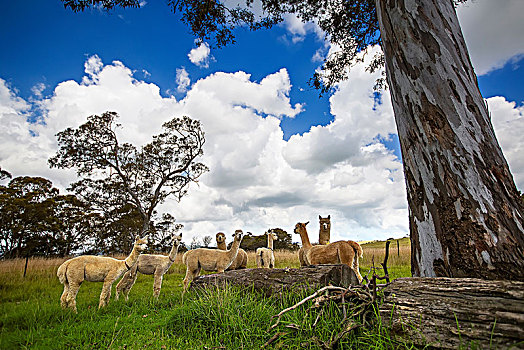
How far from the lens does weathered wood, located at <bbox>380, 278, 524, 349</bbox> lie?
159cm

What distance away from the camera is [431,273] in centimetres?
254

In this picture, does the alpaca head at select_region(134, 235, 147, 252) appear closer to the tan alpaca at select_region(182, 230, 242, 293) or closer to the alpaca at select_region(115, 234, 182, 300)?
the alpaca at select_region(115, 234, 182, 300)

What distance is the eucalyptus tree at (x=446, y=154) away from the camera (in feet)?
7.56

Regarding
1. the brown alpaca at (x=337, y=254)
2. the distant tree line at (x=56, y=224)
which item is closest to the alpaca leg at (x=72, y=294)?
the brown alpaca at (x=337, y=254)

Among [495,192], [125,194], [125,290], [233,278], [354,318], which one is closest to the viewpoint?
[354,318]

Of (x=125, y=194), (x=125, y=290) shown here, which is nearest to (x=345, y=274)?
(x=125, y=290)

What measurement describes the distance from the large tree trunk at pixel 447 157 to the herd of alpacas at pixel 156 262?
2.02 m

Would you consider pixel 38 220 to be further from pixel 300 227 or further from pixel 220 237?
pixel 300 227

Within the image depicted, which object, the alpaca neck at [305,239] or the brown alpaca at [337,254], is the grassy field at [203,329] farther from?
the alpaca neck at [305,239]

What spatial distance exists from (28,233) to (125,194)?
23.5 feet

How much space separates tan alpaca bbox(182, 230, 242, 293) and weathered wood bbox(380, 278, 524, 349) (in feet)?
21.3

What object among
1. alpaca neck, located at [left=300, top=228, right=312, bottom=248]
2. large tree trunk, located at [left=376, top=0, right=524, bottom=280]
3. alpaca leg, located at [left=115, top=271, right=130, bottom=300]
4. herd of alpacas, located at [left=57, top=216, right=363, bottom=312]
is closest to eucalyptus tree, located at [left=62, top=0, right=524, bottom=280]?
large tree trunk, located at [left=376, top=0, right=524, bottom=280]

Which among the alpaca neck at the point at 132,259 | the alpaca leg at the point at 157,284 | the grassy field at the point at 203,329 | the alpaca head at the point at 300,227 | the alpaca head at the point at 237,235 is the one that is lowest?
the alpaca leg at the point at 157,284

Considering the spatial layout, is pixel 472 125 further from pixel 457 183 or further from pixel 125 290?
pixel 125 290
